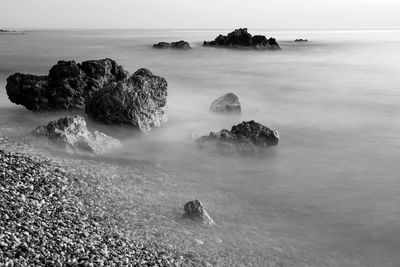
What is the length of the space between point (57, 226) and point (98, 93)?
11647 millimetres

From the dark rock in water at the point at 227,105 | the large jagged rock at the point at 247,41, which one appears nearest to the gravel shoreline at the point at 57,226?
the dark rock in water at the point at 227,105

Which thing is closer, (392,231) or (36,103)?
(392,231)

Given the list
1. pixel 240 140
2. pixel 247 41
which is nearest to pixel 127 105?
pixel 240 140

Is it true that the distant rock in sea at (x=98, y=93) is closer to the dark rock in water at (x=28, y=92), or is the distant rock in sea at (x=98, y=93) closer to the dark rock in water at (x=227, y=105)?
the dark rock in water at (x=28, y=92)

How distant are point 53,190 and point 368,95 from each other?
92.7ft

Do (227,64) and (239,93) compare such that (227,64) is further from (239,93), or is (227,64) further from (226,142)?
(226,142)

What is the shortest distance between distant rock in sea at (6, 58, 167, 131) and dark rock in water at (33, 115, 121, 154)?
2.79 m

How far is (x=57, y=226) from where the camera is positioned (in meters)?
9.24

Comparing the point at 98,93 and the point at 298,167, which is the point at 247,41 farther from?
the point at 298,167

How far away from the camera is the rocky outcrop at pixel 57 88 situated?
2230 cm

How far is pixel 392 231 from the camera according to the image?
38.9 feet

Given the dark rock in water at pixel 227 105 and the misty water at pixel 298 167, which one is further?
the dark rock in water at pixel 227 105

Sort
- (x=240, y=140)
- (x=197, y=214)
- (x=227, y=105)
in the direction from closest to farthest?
(x=197, y=214)
(x=240, y=140)
(x=227, y=105)

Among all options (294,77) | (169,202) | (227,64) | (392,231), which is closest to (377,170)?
(392,231)
